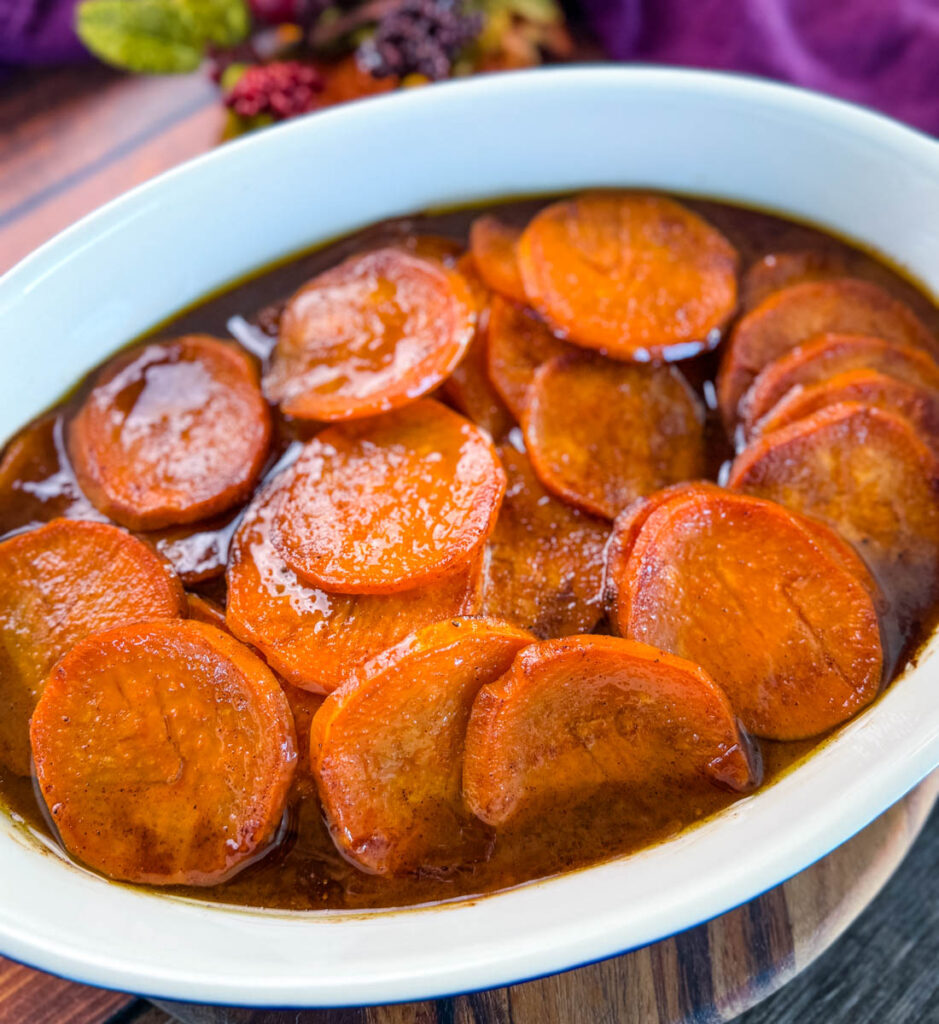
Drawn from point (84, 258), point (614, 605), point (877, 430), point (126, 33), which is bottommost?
point (614, 605)

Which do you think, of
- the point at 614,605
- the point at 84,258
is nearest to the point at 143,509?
the point at 84,258

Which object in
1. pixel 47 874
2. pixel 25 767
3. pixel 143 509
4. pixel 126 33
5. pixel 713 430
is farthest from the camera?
pixel 126 33

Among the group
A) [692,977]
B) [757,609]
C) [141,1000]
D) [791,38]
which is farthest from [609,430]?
[791,38]

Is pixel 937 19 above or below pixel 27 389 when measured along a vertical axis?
above

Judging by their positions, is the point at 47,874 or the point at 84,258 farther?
the point at 84,258

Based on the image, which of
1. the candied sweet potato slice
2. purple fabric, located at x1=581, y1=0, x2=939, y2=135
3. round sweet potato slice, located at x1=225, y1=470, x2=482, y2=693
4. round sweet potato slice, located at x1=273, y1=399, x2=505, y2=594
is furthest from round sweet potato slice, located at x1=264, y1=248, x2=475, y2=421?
purple fabric, located at x1=581, y1=0, x2=939, y2=135

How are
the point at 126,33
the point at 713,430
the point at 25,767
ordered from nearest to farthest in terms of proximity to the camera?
1. the point at 25,767
2. the point at 713,430
3. the point at 126,33

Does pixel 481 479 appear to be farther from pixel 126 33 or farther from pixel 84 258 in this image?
pixel 126 33

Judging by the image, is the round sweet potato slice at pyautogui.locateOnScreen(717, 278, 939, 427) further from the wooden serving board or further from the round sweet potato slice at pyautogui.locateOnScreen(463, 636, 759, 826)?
the wooden serving board
